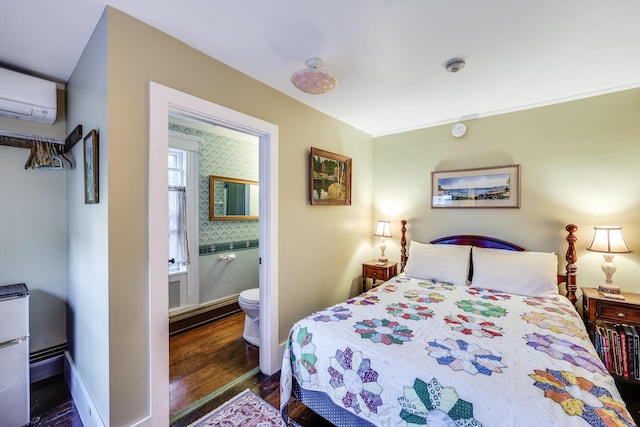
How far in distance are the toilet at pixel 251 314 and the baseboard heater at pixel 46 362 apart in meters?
1.47

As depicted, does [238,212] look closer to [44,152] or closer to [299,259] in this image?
[299,259]

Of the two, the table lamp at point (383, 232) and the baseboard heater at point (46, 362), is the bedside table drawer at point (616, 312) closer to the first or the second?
the table lamp at point (383, 232)

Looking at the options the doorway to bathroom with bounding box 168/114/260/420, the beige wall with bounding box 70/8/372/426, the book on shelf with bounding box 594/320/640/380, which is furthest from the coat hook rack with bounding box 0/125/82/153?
the book on shelf with bounding box 594/320/640/380

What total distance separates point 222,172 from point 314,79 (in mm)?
2266

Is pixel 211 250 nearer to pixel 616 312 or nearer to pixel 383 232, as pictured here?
pixel 383 232

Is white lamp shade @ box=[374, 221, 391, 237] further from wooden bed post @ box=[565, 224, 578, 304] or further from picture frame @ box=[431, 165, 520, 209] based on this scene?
wooden bed post @ box=[565, 224, 578, 304]

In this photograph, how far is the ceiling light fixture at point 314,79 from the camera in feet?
5.49

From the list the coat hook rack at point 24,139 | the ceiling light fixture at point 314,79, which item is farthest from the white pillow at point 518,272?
the coat hook rack at point 24,139

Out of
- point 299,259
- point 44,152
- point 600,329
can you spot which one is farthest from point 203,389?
point 600,329

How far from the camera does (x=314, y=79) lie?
1.70 m

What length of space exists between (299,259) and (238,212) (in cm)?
158

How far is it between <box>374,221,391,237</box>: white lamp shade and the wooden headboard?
17cm

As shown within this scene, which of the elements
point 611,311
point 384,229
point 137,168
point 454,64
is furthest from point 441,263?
point 137,168

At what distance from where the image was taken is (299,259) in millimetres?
2588
